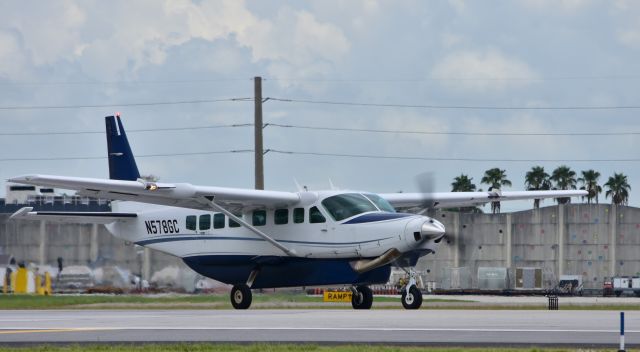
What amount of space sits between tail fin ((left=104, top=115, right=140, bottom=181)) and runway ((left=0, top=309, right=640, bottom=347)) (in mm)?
14528

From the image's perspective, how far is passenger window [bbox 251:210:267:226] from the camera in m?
38.0

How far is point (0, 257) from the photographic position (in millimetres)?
58156

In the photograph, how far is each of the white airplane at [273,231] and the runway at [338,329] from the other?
4.95 metres

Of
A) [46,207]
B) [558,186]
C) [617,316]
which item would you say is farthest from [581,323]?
[558,186]

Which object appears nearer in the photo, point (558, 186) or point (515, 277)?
point (515, 277)

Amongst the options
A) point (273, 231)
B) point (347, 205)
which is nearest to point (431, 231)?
point (347, 205)

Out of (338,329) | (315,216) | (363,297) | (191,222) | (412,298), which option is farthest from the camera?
(191,222)

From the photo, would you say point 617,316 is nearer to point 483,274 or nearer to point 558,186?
point 483,274

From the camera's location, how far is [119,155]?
44.7 metres

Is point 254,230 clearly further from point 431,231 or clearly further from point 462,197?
point 462,197

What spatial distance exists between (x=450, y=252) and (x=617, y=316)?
52965 mm

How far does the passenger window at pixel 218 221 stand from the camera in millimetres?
39000

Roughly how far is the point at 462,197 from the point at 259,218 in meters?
8.56

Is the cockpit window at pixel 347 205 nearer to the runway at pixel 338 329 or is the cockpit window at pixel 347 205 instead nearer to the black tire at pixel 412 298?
the black tire at pixel 412 298
